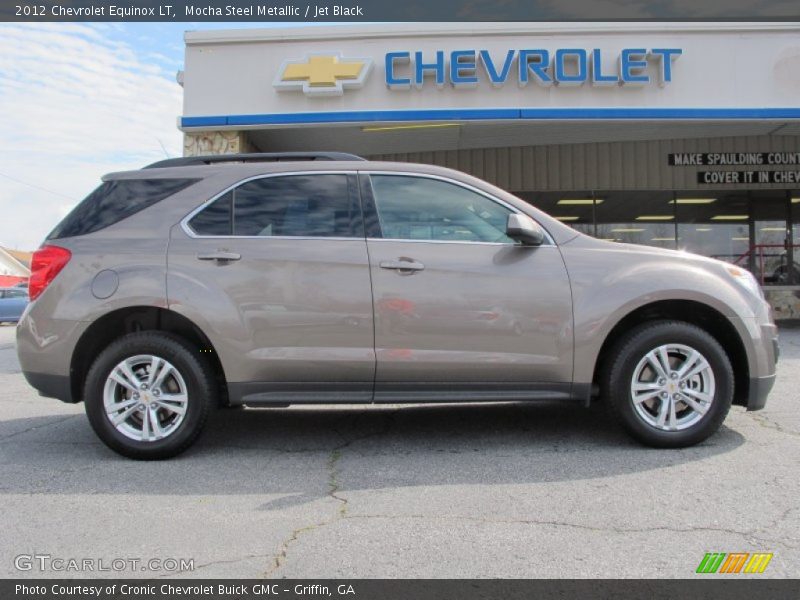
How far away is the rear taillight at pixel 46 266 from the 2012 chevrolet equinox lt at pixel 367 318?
14mm

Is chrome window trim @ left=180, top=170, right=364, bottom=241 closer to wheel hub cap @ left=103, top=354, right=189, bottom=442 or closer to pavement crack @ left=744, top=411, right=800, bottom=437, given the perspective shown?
wheel hub cap @ left=103, top=354, right=189, bottom=442

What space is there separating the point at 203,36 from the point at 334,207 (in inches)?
341

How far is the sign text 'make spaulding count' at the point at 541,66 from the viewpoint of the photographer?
452 inches

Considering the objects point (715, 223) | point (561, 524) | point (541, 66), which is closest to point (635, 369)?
point (561, 524)

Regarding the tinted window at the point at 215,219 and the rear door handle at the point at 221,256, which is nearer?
the rear door handle at the point at 221,256

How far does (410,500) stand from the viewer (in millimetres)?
3514

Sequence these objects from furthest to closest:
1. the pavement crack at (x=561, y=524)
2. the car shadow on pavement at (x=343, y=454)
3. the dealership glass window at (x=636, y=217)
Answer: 1. the dealership glass window at (x=636, y=217)
2. the car shadow on pavement at (x=343, y=454)
3. the pavement crack at (x=561, y=524)

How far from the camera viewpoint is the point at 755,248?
15.2 meters

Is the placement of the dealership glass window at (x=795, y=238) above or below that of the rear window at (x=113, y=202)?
above

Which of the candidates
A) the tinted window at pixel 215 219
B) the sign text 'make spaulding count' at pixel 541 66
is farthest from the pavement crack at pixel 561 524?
the sign text 'make spaulding count' at pixel 541 66

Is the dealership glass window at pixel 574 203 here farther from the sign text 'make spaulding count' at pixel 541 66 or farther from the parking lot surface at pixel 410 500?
the parking lot surface at pixel 410 500

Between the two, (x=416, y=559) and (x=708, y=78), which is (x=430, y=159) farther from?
(x=416, y=559)

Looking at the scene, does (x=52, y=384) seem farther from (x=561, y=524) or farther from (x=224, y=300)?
(x=561, y=524)

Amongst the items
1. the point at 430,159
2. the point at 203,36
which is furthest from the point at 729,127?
the point at 203,36
